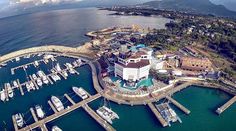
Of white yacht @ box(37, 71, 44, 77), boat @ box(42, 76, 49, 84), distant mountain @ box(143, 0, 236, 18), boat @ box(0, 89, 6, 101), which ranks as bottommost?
boat @ box(0, 89, 6, 101)

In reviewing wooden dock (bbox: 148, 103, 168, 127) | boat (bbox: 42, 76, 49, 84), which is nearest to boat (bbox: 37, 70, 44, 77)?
boat (bbox: 42, 76, 49, 84)

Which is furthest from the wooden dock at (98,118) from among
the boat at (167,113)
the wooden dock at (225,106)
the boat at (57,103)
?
the wooden dock at (225,106)

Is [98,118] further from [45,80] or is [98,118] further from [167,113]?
[45,80]

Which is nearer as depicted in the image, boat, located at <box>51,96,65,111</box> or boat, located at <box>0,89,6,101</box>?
boat, located at <box>51,96,65,111</box>

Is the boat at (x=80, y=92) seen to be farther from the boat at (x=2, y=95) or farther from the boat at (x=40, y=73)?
the boat at (x=2, y=95)

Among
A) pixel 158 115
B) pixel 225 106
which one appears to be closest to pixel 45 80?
pixel 158 115

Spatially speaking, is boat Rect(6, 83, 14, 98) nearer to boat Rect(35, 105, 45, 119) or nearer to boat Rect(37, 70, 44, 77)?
boat Rect(37, 70, 44, 77)

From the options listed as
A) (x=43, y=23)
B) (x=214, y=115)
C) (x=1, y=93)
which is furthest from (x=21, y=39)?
(x=214, y=115)
